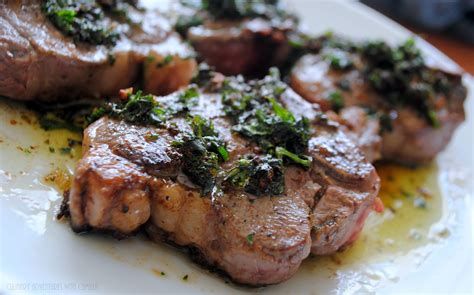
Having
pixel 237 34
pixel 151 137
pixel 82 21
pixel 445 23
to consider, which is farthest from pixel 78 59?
pixel 445 23

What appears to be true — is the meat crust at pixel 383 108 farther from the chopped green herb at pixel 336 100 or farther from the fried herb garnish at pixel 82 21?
the fried herb garnish at pixel 82 21

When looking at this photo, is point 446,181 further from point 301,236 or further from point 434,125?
point 301,236

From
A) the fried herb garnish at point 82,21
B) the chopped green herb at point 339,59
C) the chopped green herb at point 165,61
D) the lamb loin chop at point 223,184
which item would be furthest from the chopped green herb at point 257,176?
the chopped green herb at point 339,59

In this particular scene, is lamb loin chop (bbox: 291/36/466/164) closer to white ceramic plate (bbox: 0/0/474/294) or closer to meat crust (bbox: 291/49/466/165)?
meat crust (bbox: 291/49/466/165)

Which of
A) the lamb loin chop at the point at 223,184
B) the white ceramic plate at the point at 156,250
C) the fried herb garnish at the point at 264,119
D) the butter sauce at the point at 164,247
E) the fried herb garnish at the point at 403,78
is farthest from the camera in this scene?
the fried herb garnish at the point at 403,78

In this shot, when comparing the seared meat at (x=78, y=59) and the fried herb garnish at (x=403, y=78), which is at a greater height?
the seared meat at (x=78, y=59)

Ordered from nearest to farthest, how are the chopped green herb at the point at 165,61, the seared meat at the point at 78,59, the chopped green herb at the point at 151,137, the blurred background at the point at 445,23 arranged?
the chopped green herb at the point at 151,137
the seared meat at the point at 78,59
the chopped green herb at the point at 165,61
the blurred background at the point at 445,23

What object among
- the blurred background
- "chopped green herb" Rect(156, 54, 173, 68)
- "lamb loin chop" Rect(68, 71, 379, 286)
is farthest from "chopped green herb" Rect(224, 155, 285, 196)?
the blurred background
